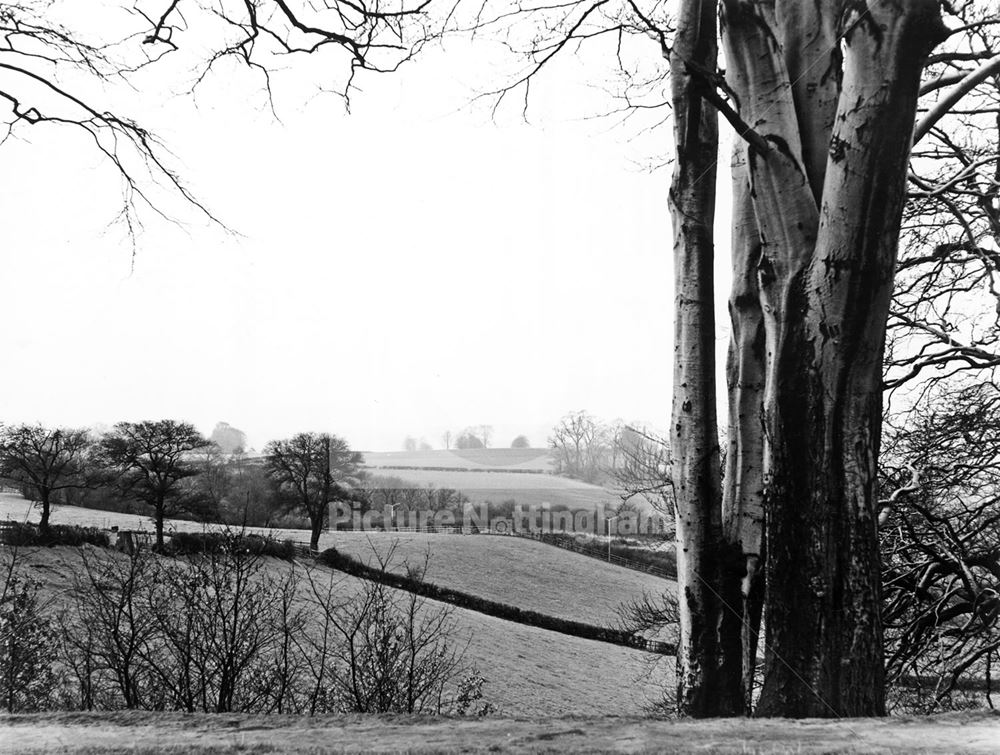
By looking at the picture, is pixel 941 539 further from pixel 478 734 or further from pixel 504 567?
pixel 504 567

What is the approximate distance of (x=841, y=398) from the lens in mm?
3404

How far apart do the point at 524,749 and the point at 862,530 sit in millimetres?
2002

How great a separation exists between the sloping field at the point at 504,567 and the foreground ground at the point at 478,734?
1138 inches

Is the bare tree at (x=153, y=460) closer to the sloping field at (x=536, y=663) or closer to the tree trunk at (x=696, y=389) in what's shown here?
the sloping field at (x=536, y=663)

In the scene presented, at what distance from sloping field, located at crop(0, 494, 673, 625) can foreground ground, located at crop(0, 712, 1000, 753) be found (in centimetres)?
2892

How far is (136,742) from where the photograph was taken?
8.85ft

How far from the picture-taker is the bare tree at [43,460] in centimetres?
2588

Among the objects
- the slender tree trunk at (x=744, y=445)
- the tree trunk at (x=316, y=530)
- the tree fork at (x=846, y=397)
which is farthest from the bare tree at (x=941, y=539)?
the tree trunk at (x=316, y=530)

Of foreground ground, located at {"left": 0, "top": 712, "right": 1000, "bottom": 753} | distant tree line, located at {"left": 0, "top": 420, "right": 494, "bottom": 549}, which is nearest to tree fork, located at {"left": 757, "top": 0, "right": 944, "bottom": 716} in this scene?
foreground ground, located at {"left": 0, "top": 712, "right": 1000, "bottom": 753}

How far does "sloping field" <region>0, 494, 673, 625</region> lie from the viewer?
108 ft

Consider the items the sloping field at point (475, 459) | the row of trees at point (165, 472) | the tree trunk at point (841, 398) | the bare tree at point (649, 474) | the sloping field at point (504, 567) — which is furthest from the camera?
the sloping field at point (475, 459)

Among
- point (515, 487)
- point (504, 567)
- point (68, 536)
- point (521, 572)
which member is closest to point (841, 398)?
point (68, 536)

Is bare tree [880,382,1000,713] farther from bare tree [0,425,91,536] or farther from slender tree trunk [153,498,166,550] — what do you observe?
bare tree [0,425,91,536]

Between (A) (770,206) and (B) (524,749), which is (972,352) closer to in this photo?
(A) (770,206)
